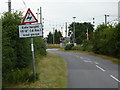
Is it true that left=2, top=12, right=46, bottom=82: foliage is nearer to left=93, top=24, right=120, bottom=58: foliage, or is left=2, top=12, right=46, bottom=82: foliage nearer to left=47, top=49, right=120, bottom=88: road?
left=47, top=49, right=120, bottom=88: road

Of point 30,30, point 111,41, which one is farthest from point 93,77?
point 111,41

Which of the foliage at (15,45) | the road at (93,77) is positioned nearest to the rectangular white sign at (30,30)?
the foliage at (15,45)

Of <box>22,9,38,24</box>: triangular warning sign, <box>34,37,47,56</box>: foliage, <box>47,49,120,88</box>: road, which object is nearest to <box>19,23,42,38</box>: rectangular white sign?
<box>22,9,38,24</box>: triangular warning sign

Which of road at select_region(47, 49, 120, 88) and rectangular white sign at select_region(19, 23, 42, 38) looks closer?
rectangular white sign at select_region(19, 23, 42, 38)

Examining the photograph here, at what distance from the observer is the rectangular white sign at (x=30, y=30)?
443 inches

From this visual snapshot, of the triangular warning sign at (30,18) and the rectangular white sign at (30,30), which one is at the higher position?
the triangular warning sign at (30,18)

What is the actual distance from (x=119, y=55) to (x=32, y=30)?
67.1 feet

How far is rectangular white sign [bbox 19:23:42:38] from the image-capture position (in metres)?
11.2

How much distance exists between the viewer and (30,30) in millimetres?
11281

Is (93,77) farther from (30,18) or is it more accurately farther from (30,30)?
(30,18)

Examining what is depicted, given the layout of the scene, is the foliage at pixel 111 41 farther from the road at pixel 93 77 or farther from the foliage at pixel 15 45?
the foliage at pixel 15 45

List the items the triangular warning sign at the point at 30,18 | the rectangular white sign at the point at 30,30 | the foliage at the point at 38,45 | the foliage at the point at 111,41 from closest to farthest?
the triangular warning sign at the point at 30,18
the rectangular white sign at the point at 30,30
the foliage at the point at 38,45
the foliage at the point at 111,41

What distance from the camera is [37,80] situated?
39.1 feet

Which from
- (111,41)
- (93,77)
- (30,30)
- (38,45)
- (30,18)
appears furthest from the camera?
(111,41)
